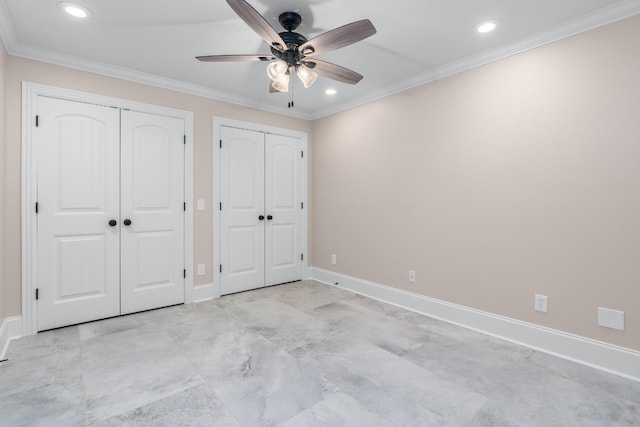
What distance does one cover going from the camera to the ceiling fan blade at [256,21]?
1.61 m

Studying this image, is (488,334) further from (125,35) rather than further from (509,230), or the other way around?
(125,35)

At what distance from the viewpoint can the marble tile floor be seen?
1.68m

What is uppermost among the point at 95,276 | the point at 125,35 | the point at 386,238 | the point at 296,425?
the point at 125,35

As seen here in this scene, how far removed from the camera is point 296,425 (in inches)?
63.4

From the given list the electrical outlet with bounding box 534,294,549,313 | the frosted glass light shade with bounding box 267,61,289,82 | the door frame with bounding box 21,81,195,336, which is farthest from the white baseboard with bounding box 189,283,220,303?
the electrical outlet with bounding box 534,294,549,313

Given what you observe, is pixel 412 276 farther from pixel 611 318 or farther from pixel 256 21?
pixel 256 21

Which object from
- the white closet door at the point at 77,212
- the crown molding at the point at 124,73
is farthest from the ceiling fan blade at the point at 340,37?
the white closet door at the point at 77,212

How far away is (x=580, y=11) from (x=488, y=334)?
2.51 meters

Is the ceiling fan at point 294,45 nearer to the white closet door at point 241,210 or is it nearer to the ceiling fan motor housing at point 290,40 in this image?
the ceiling fan motor housing at point 290,40

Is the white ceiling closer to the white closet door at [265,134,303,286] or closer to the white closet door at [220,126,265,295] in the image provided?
the white closet door at [220,126,265,295]

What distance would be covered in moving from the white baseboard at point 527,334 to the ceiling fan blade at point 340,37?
8.09 feet

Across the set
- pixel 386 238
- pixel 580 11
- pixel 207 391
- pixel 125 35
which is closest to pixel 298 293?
pixel 386 238

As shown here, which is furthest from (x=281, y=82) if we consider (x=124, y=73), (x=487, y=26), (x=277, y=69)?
(x=124, y=73)

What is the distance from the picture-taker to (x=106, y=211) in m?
3.05
